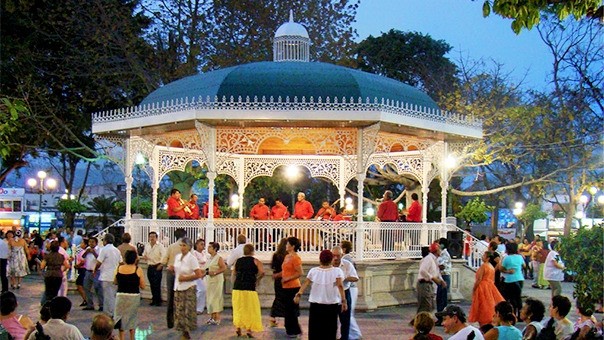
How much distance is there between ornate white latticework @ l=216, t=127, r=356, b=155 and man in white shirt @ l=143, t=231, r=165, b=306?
297 cm

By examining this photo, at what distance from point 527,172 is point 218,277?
36.8 meters

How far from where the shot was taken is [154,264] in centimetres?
1870

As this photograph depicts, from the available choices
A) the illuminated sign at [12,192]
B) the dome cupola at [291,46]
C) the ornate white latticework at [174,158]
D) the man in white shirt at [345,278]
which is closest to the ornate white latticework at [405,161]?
the dome cupola at [291,46]

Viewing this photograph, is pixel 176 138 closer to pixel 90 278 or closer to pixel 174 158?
pixel 174 158

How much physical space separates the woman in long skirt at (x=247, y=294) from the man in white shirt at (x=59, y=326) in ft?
18.5

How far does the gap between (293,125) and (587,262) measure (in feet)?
37.0

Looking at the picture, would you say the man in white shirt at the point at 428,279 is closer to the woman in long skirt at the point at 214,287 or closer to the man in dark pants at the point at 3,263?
the woman in long skirt at the point at 214,287

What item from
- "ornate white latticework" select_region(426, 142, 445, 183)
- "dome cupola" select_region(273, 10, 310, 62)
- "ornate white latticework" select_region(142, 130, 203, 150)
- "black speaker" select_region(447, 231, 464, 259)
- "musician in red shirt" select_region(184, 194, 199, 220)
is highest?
"dome cupola" select_region(273, 10, 310, 62)

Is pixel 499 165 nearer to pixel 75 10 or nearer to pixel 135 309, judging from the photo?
pixel 75 10

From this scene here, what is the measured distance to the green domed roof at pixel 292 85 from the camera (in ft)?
63.1

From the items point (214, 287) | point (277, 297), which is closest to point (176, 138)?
point (214, 287)

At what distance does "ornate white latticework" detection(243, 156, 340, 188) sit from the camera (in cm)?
2328

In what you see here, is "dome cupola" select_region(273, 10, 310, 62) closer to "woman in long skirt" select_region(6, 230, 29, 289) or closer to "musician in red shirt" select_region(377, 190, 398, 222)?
"musician in red shirt" select_region(377, 190, 398, 222)

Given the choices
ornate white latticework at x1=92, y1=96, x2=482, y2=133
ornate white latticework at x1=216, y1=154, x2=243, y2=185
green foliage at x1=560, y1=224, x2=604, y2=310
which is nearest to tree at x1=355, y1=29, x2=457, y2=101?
ornate white latticework at x1=216, y1=154, x2=243, y2=185
